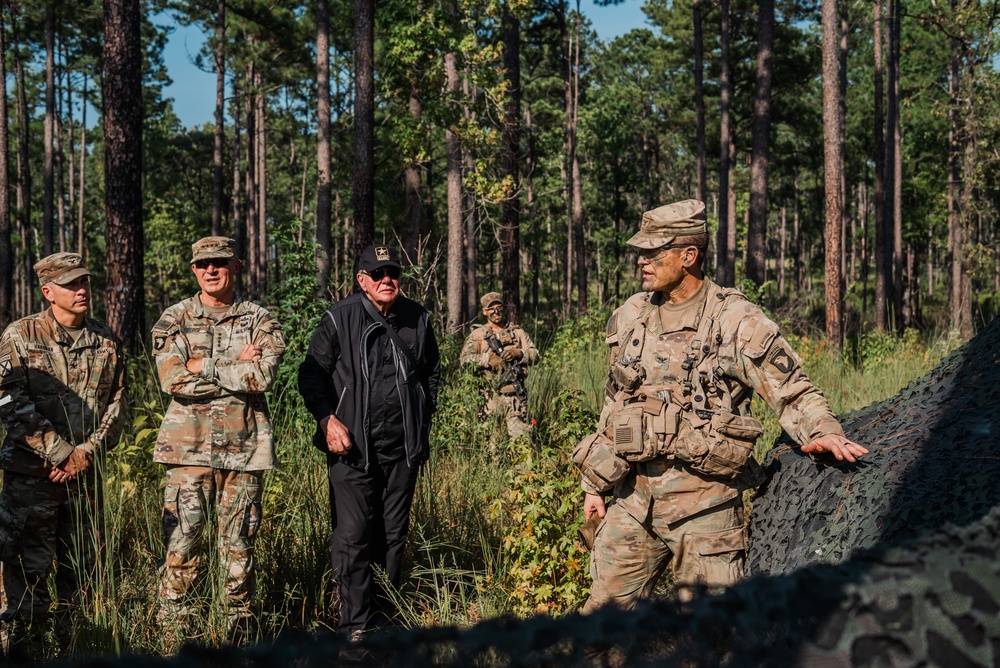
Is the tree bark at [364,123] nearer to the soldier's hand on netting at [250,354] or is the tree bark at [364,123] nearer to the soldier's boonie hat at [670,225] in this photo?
the soldier's hand on netting at [250,354]

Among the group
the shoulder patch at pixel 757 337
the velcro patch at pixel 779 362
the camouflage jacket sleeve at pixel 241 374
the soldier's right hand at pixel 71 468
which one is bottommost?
the soldier's right hand at pixel 71 468

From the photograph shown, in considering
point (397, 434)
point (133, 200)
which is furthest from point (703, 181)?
point (397, 434)

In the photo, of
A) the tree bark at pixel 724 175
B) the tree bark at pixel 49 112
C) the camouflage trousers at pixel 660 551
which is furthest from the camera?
the tree bark at pixel 49 112

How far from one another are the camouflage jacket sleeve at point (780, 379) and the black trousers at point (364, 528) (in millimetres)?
2094

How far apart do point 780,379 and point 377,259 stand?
7.62 feet

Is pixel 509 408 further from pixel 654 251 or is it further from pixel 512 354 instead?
pixel 654 251

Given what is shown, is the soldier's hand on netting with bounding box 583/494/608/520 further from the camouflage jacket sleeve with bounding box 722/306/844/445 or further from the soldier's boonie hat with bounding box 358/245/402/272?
the soldier's boonie hat with bounding box 358/245/402/272

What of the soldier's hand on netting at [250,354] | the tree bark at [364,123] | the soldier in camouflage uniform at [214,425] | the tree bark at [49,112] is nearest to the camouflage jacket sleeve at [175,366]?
the soldier in camouflage uniform at [214,425]

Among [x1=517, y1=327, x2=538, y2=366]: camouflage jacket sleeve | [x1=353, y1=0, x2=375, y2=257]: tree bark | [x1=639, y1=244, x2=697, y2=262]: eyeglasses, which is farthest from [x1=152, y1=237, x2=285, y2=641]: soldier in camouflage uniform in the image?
[x1=353, y1=0, x2=375, y2=257]: tree bark

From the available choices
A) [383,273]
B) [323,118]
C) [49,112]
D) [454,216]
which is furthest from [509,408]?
[49,112]

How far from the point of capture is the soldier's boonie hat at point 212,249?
4.25 metres

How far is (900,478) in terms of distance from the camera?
2930mm

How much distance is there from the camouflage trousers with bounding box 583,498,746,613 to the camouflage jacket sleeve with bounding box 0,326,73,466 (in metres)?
2.78

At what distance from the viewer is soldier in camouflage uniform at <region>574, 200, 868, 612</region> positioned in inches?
123
